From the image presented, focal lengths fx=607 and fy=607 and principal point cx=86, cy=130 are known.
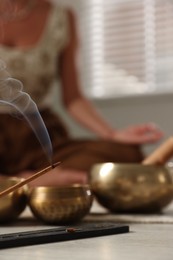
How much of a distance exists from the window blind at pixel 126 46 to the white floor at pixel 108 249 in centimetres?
207

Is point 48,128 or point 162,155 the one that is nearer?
point 162,155

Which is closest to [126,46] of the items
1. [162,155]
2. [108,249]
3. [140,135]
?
[140,135]

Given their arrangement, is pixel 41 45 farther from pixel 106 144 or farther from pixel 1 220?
pixel 1 220

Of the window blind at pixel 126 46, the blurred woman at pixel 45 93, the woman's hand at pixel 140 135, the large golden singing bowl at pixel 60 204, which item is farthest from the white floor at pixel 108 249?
the window blind at pixel 126 46

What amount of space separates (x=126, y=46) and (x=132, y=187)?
1940 millimetres

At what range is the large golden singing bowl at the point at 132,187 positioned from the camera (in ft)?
3.15

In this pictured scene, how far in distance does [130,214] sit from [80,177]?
730 millimetres

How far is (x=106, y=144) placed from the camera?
190 cm

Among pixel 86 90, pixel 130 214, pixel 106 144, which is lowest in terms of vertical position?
pixel 130 214

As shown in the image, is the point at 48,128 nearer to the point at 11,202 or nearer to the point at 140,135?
the point at 140,135

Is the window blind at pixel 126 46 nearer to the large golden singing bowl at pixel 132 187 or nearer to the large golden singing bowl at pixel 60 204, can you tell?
the large golden singing bowl at pixel 132 187

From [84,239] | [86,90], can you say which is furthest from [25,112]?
[86,90]

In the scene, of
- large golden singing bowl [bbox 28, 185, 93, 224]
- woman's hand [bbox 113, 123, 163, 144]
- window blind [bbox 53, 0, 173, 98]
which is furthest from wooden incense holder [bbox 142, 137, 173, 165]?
window blind [bbox 53, 0, 173, 98]

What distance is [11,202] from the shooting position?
84cm
